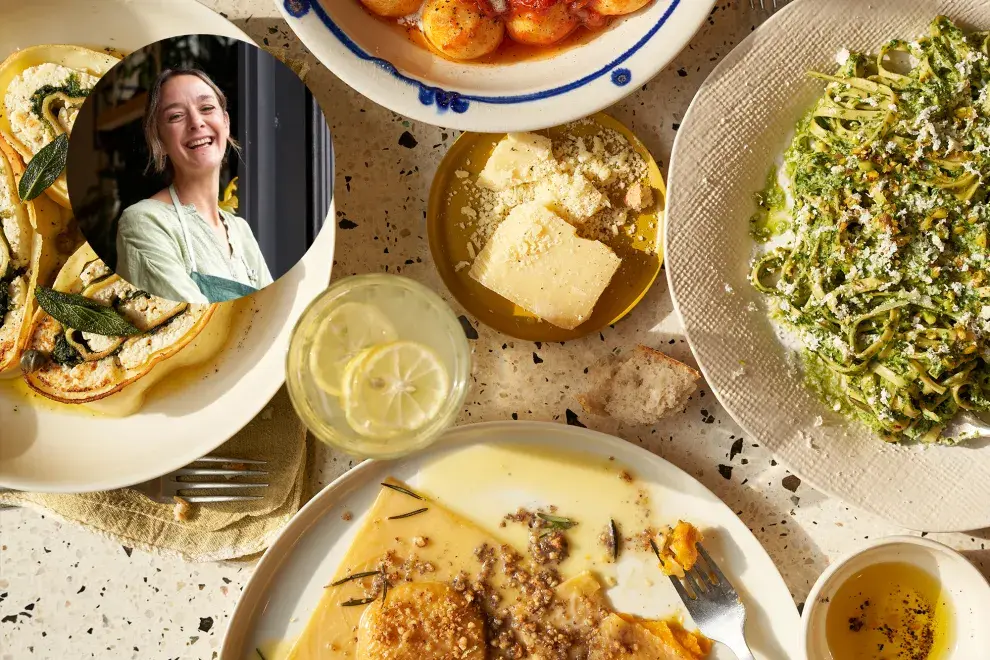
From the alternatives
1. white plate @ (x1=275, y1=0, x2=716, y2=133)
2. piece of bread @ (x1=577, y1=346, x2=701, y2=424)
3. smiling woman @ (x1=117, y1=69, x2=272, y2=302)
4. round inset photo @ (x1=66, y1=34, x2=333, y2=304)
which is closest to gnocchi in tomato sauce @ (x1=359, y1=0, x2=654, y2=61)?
white plate @ (x1=275, y1=0, x2=716, y2=133)

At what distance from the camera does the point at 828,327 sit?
1586mm

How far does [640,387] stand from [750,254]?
37 centimetres

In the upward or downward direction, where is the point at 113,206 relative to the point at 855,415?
upward

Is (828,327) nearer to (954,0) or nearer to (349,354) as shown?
(954,0)

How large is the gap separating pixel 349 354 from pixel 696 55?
99cm

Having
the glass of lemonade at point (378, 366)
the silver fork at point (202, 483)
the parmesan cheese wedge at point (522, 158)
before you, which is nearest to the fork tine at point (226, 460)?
the silver fork at point (202, 483)

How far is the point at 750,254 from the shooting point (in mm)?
1627

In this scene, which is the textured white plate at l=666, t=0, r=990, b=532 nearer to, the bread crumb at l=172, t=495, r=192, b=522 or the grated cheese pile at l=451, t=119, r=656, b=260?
the grated cheese pile at l=451, t=119, r=656, b=260

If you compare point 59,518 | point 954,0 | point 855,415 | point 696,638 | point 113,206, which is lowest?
point 696,638

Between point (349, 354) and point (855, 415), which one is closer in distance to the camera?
point (349, 354)

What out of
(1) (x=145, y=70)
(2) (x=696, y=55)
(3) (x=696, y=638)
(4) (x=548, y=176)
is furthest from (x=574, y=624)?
(1) (x=145, y=70)

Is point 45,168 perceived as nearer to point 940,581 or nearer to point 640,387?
point 640,387

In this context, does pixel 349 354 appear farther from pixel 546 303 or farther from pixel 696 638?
pixel 696 638

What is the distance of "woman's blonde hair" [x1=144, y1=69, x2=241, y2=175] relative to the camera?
1.60 metres
